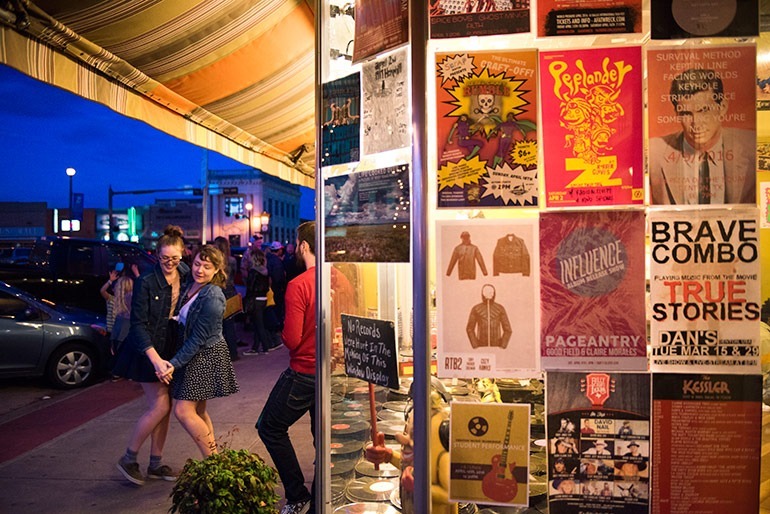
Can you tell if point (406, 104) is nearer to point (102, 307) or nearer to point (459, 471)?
point (459, 471)

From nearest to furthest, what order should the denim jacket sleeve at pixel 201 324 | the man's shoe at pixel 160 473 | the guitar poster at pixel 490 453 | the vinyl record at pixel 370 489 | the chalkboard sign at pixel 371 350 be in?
the guitar poster at pixel 490 453
the chalkboard sign at pixel 371 350
the vinyl record at pixel 370 489
the denim jacket sleeve at pixel 201 324
the man's shoe at pixel 160 473

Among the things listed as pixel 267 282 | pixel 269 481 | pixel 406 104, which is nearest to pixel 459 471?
pixel 269 481

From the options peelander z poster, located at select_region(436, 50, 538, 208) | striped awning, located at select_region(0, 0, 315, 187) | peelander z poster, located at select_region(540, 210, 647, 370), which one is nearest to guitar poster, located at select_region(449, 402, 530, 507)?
peelander z poster, located at select_region(540, 210, 647, 370)

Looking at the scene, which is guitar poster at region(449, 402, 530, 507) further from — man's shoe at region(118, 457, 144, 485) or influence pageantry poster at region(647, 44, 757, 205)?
man's shoe at region(118, 457, 144, 485)

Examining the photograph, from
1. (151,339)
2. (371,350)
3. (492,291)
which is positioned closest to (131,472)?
(151,339)

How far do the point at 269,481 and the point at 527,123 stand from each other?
95.8 inches

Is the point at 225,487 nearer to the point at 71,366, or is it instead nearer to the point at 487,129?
the point at 487,129

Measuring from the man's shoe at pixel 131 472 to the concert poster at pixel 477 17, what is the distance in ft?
13.8

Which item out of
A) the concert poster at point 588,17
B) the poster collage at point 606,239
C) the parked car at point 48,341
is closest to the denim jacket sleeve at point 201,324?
the poster collage at point 606,239

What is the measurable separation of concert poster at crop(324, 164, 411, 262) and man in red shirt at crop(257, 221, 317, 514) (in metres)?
1.12

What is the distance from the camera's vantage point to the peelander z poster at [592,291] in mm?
2381

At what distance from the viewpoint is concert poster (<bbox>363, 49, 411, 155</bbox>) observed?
8.18ft

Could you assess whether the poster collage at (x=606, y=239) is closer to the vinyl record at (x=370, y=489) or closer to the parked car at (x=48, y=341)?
the vinyl record at (x=370, y=489)

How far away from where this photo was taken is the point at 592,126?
93.2 inches
